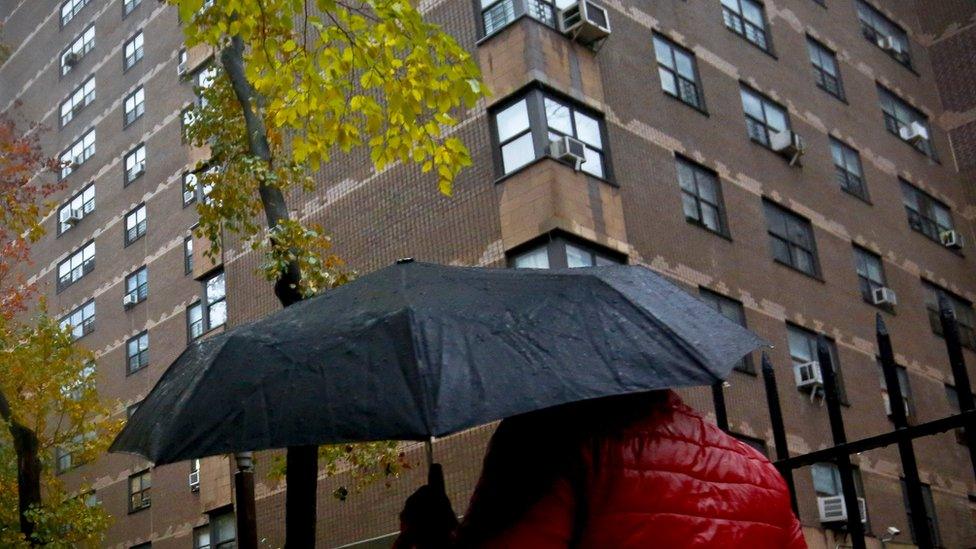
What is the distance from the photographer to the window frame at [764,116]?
24.3 m

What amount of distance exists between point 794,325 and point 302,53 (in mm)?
15482

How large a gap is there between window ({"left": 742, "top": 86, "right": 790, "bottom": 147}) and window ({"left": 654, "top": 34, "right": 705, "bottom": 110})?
165cm

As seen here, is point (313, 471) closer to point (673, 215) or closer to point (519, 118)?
point (519, 118)

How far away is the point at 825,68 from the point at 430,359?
1043 inches

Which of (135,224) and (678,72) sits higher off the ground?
(135,224)

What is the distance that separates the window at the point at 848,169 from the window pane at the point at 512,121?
33.6ft

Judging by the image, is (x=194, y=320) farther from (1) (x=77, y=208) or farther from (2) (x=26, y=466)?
(2) (x=26, y=466)

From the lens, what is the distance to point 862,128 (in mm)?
28391

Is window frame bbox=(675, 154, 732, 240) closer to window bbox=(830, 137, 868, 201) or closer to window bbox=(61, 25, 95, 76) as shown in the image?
window bbox=(830, 137, 868, 201)

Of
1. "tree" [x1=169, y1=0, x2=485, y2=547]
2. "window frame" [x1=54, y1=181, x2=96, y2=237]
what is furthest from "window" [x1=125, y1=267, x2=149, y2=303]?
"tree" [x1=169, y1=0, x2=485, y2=547]

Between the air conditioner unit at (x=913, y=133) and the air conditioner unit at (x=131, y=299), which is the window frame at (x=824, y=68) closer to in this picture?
the air conditioner unit at (x=913, y=133)

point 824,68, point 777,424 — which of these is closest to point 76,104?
point 824,68

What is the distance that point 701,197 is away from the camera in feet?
72.3

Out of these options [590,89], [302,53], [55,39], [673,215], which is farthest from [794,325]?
[55,39]
